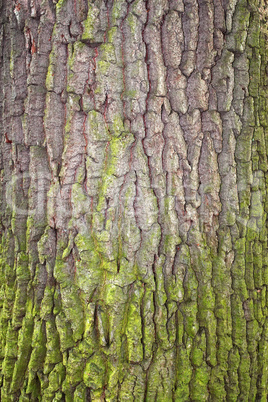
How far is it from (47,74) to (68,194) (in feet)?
1.90

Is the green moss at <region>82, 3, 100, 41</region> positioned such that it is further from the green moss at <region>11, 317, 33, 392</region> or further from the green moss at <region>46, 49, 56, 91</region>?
the green moss at <region>11, 317, 33, 392</region>

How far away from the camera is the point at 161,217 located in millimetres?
1484

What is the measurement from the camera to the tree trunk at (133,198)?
1435mm

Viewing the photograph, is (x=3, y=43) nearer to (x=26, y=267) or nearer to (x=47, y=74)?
(x=47, y=74)

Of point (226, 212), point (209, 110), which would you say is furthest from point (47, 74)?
point (226, 212)

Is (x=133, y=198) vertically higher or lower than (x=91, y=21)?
lower

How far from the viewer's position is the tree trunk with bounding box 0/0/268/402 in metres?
1.43

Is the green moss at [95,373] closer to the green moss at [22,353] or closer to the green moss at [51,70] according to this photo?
the green moss at [22,353]

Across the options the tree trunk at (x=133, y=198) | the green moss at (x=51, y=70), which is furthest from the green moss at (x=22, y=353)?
the green moss at (x=51, y=70)

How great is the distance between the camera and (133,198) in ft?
4.75

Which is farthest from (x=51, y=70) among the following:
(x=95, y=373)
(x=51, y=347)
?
(x=95, y=373)

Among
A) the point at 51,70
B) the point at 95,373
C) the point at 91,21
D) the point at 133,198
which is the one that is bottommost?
the point at 95,373

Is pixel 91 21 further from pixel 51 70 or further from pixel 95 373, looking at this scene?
pixel 95 373

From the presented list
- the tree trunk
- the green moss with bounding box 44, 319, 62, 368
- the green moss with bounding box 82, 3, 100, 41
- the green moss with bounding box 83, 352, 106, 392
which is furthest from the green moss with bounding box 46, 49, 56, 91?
the green moss with bounding box 83, 352, 106, 392
